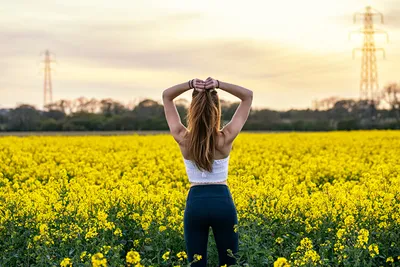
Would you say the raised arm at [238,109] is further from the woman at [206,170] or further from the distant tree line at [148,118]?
the distant tree line at [148,118]

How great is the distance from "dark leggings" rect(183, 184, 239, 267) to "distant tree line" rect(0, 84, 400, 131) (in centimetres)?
3962

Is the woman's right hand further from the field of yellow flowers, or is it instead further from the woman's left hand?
the field of yellow flowers

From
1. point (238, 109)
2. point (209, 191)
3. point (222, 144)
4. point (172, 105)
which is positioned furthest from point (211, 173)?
point (172, 105)

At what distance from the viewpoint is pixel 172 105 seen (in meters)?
5.89

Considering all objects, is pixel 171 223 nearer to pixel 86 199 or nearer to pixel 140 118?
pixel 86 199

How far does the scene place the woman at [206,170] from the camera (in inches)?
211

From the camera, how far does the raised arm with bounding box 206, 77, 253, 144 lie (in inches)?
217

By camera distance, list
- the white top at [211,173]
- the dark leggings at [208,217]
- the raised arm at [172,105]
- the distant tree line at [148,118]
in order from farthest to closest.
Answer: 1. the distant tree line at [148,118]
2. the raised arm at [172,105]
3. the white top at [211,173]
4. the dark leggings at [208,217]

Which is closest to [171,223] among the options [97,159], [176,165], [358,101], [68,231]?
[68,231]

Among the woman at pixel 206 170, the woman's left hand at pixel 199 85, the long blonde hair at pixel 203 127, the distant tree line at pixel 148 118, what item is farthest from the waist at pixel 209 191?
the distant tree line at pixel 148 118

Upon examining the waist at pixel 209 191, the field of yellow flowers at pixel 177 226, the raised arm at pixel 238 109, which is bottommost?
the field of yellow flowers at pixel 177 226

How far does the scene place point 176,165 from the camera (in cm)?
1803

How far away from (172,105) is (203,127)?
584 mm

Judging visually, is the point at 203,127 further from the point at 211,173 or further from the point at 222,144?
the point at 211,173
